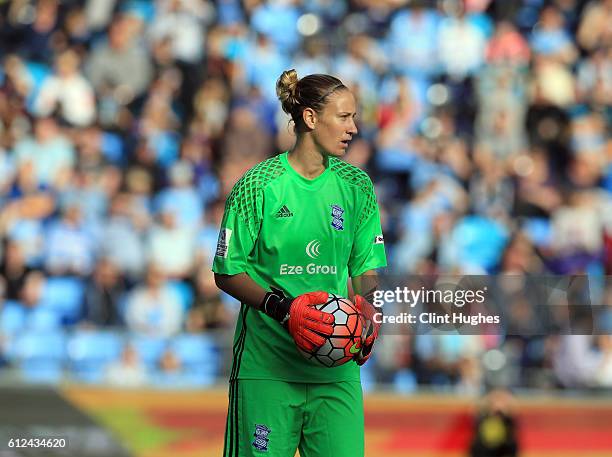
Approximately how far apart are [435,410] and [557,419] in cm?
99

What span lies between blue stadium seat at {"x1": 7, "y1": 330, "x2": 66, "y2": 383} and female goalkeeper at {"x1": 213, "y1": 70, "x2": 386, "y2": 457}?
445 centimetres

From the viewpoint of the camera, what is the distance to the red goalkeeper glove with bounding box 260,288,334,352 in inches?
187

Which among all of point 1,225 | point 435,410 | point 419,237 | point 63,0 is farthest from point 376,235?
point 63,0

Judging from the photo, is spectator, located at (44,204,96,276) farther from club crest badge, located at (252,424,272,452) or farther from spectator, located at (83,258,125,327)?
club crest badge, located at (252,424,272,452)

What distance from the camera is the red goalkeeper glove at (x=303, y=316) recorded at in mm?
4754

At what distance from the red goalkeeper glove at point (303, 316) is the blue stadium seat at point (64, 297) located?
594 centimetres

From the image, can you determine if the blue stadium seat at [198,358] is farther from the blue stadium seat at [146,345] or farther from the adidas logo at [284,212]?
the adidas logo at [284,212]

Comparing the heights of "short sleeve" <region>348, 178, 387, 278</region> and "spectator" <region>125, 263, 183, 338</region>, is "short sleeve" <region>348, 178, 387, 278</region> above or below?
below

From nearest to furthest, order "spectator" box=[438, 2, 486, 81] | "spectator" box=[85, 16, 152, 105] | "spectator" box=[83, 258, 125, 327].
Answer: "spectator" box=[83, 258, 125, 327] → "spectator" box=[85, 16, 152, 105] → "spectator" box=[438, 2, 486, 81]

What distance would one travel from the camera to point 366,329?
4.90 metres

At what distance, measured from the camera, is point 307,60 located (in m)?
13.1

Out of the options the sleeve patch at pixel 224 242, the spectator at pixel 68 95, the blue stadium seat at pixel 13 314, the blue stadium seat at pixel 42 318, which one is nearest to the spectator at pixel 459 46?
the spectator at pixel 68 95

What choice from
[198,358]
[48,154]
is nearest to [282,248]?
[198,358]

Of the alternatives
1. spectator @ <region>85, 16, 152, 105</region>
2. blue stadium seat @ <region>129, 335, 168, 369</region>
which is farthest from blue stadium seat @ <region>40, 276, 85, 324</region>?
spectator @ <region>85, 16, 152, 105</region>
